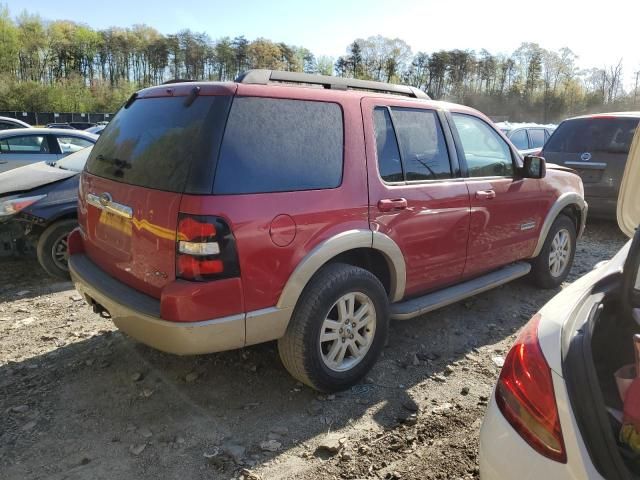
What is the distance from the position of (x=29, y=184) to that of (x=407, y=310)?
4312 mm

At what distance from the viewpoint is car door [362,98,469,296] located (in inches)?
126

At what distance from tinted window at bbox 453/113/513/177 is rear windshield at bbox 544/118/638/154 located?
162 inches

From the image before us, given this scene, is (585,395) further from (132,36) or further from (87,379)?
(132,36)

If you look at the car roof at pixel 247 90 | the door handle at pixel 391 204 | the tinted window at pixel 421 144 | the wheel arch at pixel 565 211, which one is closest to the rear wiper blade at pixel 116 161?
the car roof at pixel 247 90

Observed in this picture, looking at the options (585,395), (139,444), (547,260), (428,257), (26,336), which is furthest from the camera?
(547,260)

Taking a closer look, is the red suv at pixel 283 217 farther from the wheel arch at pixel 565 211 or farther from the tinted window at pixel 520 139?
the tinted window at pixel 520 139

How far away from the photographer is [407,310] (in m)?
3.44

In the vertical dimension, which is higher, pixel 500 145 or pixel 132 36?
pixel 132 36

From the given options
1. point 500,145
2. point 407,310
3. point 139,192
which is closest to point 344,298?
point 407,310

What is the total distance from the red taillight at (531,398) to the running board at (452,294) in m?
1.64

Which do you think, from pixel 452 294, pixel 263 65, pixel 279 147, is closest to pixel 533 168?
pixel 452 294

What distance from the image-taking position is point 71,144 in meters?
7.77

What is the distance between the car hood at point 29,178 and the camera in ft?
17.0

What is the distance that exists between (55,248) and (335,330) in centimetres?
360
